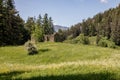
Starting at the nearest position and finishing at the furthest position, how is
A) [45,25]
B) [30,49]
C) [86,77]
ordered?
[86,77]
[30,49]
[45,25]

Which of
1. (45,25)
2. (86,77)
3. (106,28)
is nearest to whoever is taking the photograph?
(86,77)

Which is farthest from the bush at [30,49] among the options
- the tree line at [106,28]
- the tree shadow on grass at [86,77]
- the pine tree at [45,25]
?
the tree line at [106,28]

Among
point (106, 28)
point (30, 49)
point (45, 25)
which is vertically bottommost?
point (30, 49)

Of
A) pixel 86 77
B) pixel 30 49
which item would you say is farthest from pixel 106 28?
pixel 86 77

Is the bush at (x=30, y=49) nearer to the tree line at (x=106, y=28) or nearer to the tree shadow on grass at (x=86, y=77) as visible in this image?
the tree shadow on grass at (x=86, y=77)

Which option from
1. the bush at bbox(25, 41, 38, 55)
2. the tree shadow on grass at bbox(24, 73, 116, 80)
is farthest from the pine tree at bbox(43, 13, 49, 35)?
the tree shadow on grass at bbox(24, 73, 116, 80)

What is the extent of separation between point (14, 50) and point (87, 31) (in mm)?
133142

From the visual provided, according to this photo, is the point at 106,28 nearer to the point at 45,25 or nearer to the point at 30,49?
the point at 45,25

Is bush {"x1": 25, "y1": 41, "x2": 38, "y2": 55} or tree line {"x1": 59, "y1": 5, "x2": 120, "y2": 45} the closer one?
bush {"x1": 25, "y1": 41, "x2": 38, "y2": 55}

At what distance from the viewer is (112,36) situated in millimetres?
144250

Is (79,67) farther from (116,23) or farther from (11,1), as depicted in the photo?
(116,23)

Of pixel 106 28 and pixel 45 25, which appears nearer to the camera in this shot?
pixel 45 25

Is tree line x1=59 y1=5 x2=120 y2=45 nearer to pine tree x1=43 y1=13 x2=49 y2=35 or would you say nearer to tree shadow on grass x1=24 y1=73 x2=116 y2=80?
pine tree x1=43 y1=13 x2=49 y2=35

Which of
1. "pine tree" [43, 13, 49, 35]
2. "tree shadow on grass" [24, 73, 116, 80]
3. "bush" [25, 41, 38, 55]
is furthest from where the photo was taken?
"pine tree" [43, 13, 49, 35]
